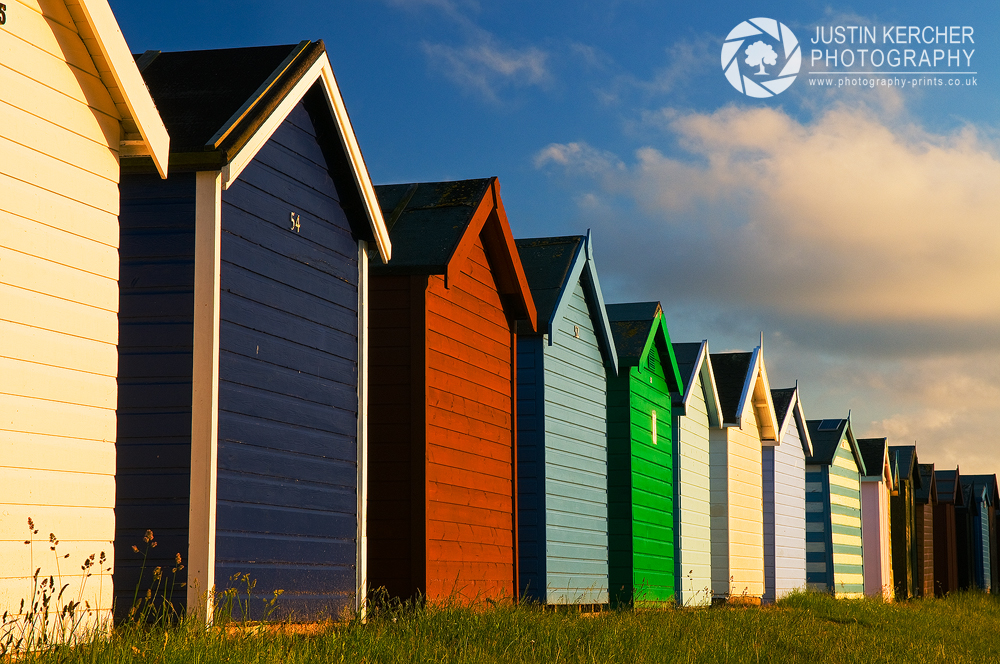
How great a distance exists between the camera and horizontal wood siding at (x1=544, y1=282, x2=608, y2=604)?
48.9ft

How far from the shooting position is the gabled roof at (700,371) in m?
20.5

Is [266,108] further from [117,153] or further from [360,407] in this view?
[360,407]

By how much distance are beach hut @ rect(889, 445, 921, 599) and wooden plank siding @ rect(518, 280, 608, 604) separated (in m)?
22.6

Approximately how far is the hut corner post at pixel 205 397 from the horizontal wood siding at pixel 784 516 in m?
18.7

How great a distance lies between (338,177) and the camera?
10.7 meters

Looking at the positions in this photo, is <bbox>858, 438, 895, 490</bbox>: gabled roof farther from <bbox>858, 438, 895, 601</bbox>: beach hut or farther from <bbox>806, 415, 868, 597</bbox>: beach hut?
<bbox>806, 415, 868, 597</bbox>: beach hut

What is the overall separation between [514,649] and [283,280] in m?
3.69

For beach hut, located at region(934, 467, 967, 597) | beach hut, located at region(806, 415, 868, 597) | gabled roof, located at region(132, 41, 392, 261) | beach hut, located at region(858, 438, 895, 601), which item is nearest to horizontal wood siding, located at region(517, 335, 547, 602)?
gabled roof, located at region(132, 41, 392, 261)

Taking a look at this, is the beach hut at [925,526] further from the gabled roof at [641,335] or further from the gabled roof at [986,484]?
the gabled roof at [641,335]

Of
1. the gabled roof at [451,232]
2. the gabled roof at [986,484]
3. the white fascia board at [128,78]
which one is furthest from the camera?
the gabled roof at [986,484]

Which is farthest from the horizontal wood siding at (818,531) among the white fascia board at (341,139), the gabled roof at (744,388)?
the white fascia board at (341,139)

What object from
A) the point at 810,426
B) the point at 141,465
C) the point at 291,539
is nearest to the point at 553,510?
the point at 291,539

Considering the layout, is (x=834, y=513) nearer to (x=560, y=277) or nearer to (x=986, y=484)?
(x=560, y=277)

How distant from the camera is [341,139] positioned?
10.4m
